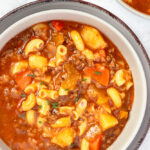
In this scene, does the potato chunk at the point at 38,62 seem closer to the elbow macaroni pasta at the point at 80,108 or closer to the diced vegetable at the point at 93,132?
the elbow macaroni pasta at the point at 80,108

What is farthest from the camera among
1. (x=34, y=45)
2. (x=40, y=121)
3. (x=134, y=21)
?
(x=134, y=21)

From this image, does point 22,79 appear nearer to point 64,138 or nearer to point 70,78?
point 70,78

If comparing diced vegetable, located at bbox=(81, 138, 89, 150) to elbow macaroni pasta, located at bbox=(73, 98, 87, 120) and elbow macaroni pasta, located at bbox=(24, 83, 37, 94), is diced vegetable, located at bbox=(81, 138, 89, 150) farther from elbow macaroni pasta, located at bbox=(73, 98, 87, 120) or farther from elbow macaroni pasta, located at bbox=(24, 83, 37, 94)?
elbow macaroni pasta, located at bbox=(24, 83, 37, 94)

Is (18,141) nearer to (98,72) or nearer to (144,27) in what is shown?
(98,72)

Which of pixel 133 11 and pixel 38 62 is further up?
→ pixel 133 11

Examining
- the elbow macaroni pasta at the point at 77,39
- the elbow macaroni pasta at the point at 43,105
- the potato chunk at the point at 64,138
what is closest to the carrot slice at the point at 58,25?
the elbow macaroni pasta at the point at 77,39

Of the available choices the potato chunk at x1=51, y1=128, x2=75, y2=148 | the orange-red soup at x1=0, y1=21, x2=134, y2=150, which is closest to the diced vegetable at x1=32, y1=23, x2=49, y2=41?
the orange-red soup at x1=0, y1=21, x2=134, y2=150

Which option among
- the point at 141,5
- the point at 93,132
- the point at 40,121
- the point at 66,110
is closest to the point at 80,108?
the point at 66,110

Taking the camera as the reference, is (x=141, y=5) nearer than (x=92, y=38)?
No
